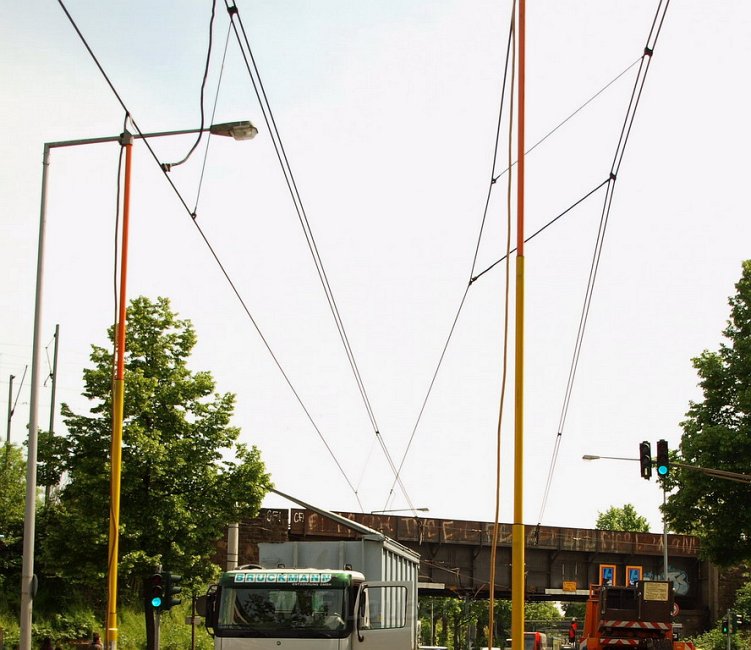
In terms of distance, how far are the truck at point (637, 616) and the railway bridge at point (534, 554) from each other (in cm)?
2091

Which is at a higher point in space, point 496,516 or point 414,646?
point 496,516

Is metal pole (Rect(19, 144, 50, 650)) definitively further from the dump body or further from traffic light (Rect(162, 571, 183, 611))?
the dump body

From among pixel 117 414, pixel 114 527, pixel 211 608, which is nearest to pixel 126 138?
pixel 117 414

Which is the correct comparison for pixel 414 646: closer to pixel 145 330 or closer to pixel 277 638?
pixel 277 638

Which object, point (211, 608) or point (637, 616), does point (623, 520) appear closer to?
point (637, 616)

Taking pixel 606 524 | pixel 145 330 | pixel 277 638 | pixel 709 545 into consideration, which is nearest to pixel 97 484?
pixel 145 330

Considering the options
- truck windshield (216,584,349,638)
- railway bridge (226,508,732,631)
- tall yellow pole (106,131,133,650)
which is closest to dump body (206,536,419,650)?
truck windshield (216,584,349,638)

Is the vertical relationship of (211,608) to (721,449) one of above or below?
below

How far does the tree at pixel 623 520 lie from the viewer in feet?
348

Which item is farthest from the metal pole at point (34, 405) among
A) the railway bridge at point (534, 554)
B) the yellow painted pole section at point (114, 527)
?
the railway bridge at point (534, 554)

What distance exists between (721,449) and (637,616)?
10.3 m

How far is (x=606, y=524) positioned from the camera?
364 feet

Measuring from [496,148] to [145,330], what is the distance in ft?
66.5

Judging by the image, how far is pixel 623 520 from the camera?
107m
